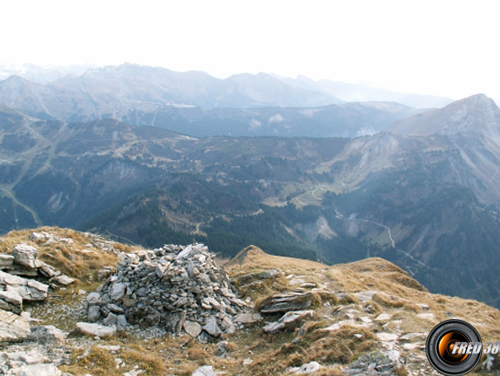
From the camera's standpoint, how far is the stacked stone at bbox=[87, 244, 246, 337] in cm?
2180

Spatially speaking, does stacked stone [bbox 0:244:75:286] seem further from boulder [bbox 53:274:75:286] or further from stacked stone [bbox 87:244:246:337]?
stacked stone [bbox 87:244:246:337]

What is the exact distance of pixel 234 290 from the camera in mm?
27656

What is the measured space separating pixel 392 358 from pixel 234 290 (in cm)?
1567

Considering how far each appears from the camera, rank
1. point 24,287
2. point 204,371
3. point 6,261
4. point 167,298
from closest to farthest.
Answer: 1. point 204,371
2. point 24,287
3. point 6,261
4. point 167,298

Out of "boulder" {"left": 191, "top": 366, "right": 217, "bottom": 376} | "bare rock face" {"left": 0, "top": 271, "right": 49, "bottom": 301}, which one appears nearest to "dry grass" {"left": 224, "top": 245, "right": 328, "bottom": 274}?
"boulder" {"left": 191, "top": 366, "right": 217, "bottom": 376}

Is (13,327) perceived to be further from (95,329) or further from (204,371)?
(204,371)

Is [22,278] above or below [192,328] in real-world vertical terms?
above

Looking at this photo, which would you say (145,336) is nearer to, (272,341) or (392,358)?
(272,341)

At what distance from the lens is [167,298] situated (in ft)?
74.7

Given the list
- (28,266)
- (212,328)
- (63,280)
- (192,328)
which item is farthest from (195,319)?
(28,266)

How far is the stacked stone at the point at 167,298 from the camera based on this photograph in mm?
21797

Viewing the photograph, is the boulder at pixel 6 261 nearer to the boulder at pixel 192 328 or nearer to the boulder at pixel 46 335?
the boulder at pixel 46 335

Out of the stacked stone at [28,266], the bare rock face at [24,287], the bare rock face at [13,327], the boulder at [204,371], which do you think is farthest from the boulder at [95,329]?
the boulder at [204,371]

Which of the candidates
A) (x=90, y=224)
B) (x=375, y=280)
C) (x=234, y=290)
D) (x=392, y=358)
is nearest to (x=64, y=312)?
(x=234, y=290)
